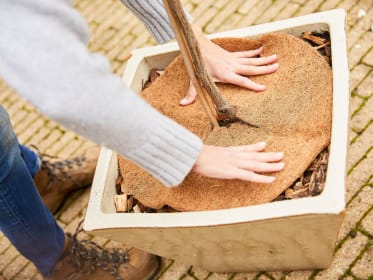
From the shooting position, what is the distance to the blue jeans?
1.72m

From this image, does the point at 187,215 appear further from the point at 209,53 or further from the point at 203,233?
the point at 209,53

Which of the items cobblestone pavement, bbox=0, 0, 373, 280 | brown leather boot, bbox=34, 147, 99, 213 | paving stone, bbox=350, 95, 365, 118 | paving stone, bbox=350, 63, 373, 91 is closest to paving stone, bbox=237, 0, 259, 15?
cobblestone pavement, bbox=0, 0, 373, 280

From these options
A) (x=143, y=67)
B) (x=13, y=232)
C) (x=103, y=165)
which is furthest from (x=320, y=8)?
(x=13, y=232)

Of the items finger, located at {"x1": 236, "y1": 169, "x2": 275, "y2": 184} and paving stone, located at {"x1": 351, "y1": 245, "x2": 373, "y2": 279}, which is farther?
paving stone, located at {"x1": 351, "y1": 245, "x2": 373, "y2": 279}

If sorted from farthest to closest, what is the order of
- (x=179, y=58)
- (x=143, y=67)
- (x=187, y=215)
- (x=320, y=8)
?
1. (x=320, y=8)
2. (x=143, y=67)
3. (x=179, y=58)
4. (x=187, y=215)

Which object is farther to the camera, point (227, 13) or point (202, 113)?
point (227, 13)

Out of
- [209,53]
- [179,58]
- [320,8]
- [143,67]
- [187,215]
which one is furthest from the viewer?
[320,8]

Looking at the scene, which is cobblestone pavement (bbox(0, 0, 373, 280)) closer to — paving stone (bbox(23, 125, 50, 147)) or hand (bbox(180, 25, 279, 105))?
paving stone (bbox(23, 125, 50, 147))

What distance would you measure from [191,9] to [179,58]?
145 cm

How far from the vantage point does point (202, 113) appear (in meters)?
1.65

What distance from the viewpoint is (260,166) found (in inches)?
54.1

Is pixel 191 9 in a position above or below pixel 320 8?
below

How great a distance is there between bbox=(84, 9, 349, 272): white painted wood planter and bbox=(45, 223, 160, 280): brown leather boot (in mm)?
320

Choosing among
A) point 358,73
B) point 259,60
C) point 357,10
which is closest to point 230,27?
point 357,10
